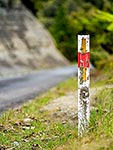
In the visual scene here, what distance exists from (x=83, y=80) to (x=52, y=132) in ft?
4.38

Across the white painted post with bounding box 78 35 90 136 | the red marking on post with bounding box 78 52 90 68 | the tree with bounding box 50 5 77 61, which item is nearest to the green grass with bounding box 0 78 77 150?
the white painted post with bounding box 78 35 90 136

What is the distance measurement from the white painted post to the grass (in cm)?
14

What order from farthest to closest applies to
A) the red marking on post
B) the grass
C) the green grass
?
the green grass < the red marking on post < the grass

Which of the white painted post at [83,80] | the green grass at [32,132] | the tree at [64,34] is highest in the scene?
the white painted post at [83,80]

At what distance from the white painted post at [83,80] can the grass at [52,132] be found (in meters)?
0.14

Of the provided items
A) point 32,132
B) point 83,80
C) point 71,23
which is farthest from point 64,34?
point 83,80

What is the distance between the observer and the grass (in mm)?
6629

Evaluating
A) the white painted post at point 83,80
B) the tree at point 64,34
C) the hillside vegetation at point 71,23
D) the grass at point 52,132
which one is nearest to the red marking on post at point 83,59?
the white painted post at point 83,80

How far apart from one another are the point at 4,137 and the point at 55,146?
1.11 metres

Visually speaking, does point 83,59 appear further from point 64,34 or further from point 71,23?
point 64,34

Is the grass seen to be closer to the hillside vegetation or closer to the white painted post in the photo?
the white painted post

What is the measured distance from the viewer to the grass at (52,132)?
6.63m

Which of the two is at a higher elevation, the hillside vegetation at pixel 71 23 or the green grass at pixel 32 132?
the green grass at pixel 32 132

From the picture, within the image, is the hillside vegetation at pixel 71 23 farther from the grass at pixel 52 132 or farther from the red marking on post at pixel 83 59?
the red marking on post at pixel 83 59
